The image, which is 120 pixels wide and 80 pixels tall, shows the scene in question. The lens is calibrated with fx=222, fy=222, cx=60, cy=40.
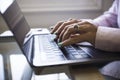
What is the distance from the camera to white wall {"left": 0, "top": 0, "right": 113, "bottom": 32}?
1458 mm

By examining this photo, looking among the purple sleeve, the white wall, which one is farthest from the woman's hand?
the white wall

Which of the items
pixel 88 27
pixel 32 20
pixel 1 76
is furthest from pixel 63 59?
pixel 32 20

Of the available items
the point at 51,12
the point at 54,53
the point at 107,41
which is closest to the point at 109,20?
the point at 107,41

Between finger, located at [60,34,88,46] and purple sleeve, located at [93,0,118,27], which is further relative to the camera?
purple sleeve, located at [93,0,118,27]

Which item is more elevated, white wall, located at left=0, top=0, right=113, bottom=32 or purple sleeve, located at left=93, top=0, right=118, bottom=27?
purple sleeve, located at left=93, top=0, right=118, bottom=27

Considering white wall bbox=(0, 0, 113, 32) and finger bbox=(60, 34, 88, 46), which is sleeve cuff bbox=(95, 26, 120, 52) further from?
white wall bbox=(0, 0, 113, 32)

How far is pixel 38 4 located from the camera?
1.49 m

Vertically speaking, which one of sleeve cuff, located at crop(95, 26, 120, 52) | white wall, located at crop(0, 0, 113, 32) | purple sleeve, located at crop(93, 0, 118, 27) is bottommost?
white wall, located at crop(0, 0, 113, 32)

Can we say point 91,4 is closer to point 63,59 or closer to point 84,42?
point 84,42

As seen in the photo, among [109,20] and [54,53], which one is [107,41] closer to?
[54,53]

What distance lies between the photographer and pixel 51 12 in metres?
1.48

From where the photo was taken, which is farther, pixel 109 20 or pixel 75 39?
pixel 109 20

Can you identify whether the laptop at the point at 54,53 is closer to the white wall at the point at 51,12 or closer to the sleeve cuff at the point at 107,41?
the sleeve cuff at the point at 107,41

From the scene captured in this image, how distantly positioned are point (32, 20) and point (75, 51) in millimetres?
939
